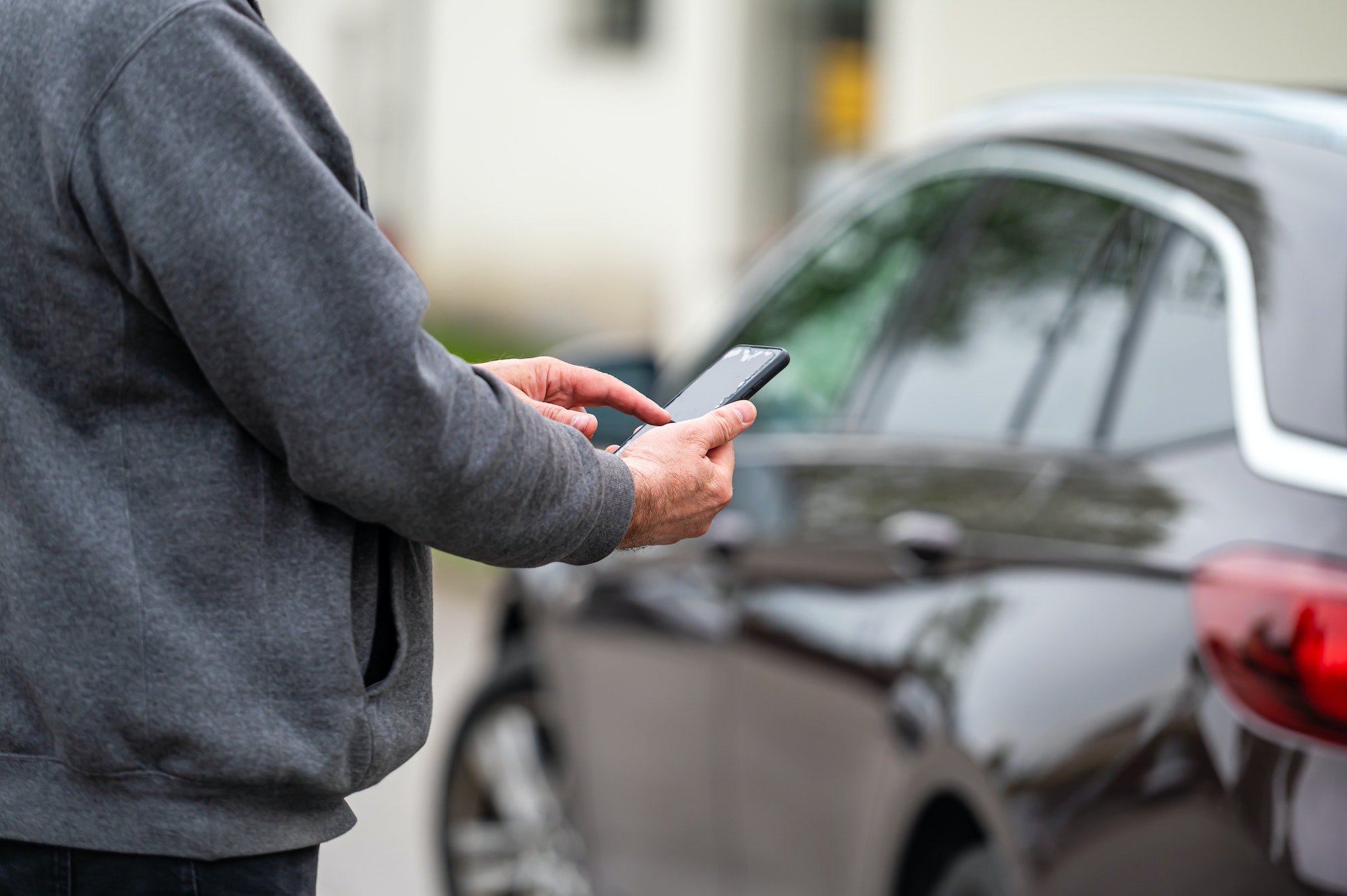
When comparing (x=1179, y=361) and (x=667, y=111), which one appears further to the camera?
(x=667, y=111)

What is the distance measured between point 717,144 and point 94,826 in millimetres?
10279

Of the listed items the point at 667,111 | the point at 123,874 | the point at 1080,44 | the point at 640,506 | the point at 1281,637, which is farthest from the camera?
the point at 667,111

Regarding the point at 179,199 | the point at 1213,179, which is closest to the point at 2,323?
the point at 179,199

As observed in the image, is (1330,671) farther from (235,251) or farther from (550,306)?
(550,306)

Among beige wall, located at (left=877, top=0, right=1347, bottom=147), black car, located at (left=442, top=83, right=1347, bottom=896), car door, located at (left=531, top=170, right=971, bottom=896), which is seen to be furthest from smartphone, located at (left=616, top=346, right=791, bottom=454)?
beige wall, located at (left=877, top=0, right=1347, bottom=147)

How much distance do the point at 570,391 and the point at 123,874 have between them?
0.69 meters

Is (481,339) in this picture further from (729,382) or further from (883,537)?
(729,382)

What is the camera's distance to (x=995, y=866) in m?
2.43

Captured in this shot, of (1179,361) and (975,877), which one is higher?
(1179,361)

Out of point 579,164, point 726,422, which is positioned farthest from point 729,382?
point 579,164

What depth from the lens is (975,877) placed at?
2.48m

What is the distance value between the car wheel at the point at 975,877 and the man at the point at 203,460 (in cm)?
108

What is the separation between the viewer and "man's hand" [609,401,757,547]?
169 cm

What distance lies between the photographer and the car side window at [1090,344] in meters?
2.65
